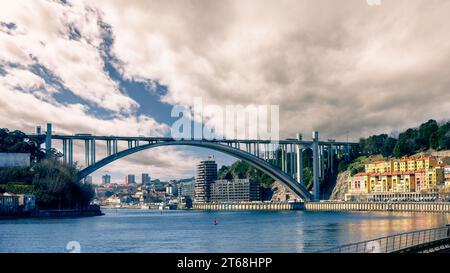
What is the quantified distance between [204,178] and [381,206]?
2309 inches

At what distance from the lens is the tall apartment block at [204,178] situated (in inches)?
4594

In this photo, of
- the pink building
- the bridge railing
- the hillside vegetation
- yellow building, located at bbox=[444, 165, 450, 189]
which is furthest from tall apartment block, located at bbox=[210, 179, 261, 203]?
the bridge railing

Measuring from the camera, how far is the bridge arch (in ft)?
177

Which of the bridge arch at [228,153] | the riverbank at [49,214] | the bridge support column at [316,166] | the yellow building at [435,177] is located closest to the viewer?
the riverbank at [49,214]

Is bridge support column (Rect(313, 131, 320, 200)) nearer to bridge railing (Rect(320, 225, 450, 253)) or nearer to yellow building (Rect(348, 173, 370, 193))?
yellow building (Rect(348, 173, 370, 193))

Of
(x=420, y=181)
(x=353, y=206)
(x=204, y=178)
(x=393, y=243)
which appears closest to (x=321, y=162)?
(x=353, y=206)

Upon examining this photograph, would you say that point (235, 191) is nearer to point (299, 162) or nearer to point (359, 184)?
point (359, 184)

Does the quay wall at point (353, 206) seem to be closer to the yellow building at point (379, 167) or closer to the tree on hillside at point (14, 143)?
the yellow building at point (379, 167)

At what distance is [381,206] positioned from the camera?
64250mm

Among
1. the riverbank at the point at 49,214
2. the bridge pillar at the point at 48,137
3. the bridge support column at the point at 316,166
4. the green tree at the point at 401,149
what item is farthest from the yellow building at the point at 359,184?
the bridge pillar at the point at 48,137

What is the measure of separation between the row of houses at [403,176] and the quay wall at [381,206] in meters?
6.36
